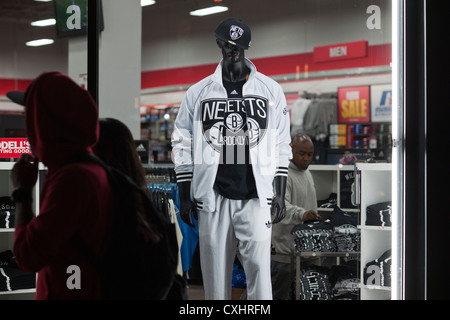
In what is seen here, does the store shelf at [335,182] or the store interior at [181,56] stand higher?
the store interior at [181,56]

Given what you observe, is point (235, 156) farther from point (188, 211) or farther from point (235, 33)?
point (235, 33)

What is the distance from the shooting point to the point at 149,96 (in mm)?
2965

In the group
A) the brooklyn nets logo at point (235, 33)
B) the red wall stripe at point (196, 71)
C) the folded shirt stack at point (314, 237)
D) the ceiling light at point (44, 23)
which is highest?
the ceiling light at point (44, 23)

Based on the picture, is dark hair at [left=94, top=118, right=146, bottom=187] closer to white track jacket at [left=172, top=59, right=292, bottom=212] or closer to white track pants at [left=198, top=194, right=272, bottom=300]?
white track jacket at [left=172, top=59, right=292, bottom=212]

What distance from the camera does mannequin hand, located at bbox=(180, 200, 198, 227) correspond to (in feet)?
9.24

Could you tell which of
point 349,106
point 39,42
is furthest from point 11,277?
point 349,106

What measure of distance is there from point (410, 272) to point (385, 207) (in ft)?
1.57

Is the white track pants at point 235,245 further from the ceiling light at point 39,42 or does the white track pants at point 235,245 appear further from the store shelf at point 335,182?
the ceiling light at point 39,42

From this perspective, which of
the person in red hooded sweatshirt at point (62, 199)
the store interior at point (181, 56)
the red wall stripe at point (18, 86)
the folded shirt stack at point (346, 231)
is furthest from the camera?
the folded shirt stack at point (346, 231)

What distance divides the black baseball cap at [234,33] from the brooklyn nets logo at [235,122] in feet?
0.98

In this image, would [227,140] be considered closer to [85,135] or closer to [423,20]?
[85,135]

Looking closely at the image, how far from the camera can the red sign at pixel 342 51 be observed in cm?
319

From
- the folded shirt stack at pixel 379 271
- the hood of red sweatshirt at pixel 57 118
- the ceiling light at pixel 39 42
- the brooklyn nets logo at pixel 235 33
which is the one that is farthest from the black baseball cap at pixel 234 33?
the folded shirt stack at pixel 379 271

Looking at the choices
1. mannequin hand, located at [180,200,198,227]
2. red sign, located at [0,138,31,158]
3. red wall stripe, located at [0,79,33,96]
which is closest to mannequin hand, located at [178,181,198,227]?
mannequin hand, located at [180,200,198,227]
